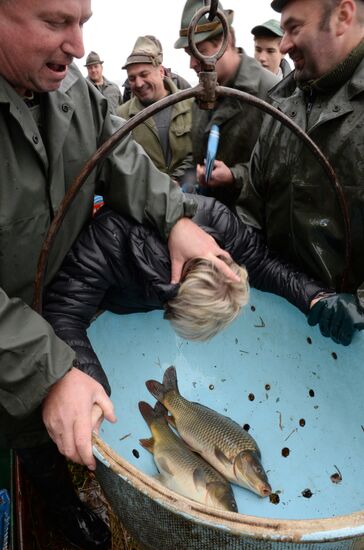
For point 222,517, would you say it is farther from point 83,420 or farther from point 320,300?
point 320,300

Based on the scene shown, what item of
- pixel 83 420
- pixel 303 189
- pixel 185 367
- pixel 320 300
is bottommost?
pixel 185 367

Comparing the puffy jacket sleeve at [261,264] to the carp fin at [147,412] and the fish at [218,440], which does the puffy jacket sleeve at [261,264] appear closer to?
the fish at [218,440]

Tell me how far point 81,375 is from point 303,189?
52.6 inches

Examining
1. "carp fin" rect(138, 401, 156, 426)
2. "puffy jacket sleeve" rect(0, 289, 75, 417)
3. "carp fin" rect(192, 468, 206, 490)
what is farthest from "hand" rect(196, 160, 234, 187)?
"puffy jacket sleeve" rect(0, 289, 75, 417)

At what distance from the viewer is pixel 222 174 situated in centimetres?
271

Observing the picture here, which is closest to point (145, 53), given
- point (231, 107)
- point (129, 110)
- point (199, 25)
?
point (129, 110)

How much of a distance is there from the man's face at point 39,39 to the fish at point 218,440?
3.94ft

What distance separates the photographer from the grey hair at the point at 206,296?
166 centimetres

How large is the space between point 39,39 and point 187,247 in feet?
2.48

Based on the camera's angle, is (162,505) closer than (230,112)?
Yes

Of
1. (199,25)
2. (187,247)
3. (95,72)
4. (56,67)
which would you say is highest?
(199,25)

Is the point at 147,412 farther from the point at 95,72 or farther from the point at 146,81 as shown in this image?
the point at 95,72

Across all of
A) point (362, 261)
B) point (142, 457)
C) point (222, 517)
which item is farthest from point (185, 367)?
point (222, 517)

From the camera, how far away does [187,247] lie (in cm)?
169
